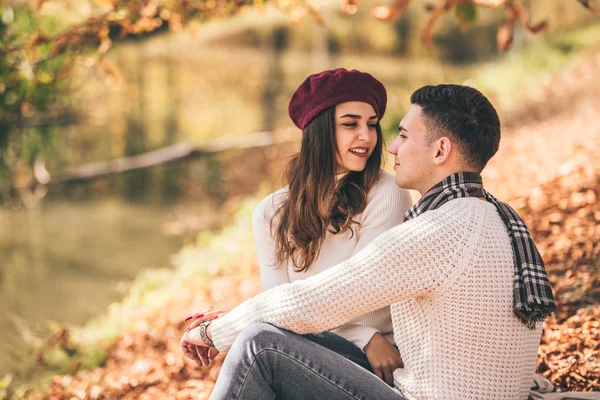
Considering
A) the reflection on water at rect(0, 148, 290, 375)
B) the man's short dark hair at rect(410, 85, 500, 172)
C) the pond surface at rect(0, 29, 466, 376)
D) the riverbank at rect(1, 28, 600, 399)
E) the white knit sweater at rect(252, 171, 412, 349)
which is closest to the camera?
the man's short dark hair at rect(410, 85, 500, 172)

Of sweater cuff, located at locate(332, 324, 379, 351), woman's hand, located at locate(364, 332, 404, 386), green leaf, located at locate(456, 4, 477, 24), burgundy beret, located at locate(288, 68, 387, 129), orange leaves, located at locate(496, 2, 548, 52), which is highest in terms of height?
green leaf, located at locate(456, 4, 477, 24)

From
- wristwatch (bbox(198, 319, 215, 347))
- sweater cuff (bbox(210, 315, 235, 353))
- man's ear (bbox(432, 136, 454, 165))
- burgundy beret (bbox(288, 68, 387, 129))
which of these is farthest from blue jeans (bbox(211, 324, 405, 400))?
burgundy beret (bbox(288, 68, 387, 129))

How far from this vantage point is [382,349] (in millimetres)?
2252

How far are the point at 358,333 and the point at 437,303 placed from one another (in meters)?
0.51

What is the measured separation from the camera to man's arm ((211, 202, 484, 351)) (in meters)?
1.87

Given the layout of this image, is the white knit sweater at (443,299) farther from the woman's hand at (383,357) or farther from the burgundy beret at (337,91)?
the burgundy beret at (337,91)

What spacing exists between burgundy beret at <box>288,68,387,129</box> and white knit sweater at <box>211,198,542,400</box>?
0.80 m

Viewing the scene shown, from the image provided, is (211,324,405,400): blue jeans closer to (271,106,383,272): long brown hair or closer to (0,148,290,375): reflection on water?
(271,106,383,272): long brown hair

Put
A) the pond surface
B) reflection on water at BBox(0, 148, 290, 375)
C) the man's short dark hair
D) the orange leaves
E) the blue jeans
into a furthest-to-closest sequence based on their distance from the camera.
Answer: the pond surface < reflection on water at BBox(0, 148, 290, 375) < the orange leaves < the man's short dark hair < the blue jeans

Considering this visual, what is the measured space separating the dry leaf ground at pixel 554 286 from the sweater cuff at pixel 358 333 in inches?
35.4

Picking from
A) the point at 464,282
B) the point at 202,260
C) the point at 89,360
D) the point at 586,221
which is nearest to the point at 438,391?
the point at 464,282

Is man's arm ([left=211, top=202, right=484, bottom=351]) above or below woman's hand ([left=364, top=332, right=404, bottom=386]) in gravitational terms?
above

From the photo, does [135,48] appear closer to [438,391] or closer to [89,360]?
[89,360]

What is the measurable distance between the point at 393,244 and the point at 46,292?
666 centimetres
